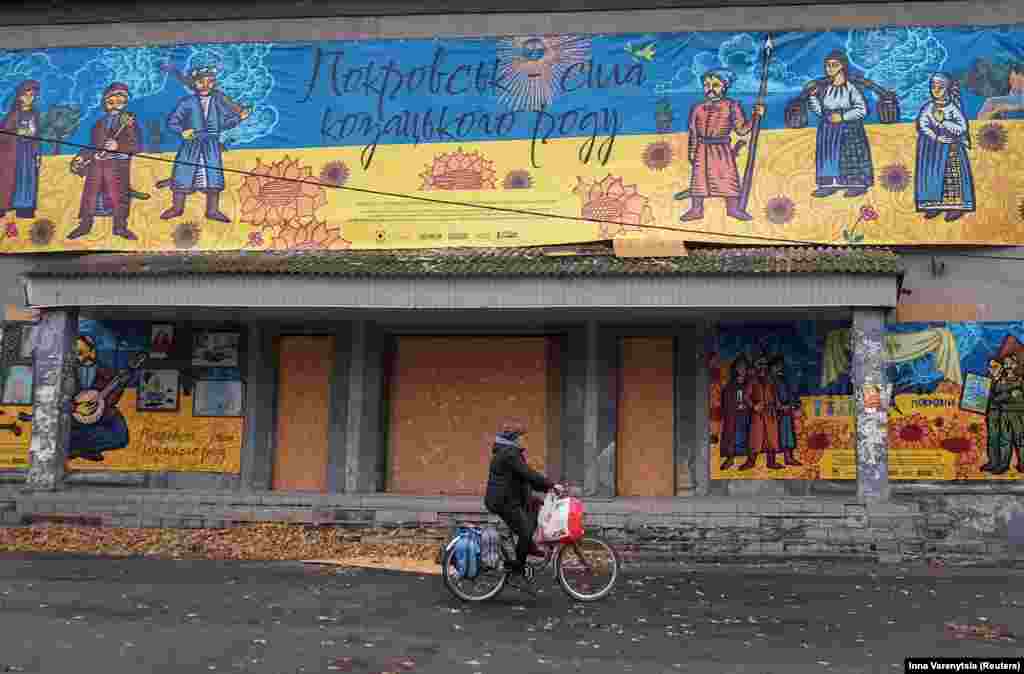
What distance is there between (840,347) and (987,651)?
914cm

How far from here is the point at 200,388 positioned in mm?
18797

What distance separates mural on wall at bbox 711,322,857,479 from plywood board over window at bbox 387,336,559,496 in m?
2.96

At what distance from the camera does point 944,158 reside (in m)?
16.9

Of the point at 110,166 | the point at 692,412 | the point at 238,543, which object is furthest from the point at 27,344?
the point at 692,412

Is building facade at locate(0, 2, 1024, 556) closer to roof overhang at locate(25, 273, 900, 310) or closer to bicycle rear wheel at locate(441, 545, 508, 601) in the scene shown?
roof overhang at locate(25, 273, 900, 310)

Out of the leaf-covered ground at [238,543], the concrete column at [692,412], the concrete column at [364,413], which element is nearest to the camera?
the leaf-covered ground at [238,543]

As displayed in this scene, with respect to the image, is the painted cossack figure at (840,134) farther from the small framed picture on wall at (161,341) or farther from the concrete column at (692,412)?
the small framed picture on wall at (161,341)

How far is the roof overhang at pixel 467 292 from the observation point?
15.1 meters

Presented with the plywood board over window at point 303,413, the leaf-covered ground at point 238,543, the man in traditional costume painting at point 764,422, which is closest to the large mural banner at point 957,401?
the man in traditional costume painting at point 764,422

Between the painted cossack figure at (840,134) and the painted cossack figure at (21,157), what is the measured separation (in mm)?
13818

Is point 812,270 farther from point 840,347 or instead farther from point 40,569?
point 40,569

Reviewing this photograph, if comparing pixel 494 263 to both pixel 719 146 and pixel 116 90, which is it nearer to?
pixel 719 146

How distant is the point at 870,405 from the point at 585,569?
621 cm

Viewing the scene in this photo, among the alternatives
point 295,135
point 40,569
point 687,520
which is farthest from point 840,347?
point 40,569
